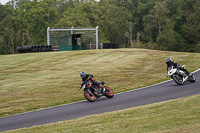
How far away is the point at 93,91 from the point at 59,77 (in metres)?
9.62

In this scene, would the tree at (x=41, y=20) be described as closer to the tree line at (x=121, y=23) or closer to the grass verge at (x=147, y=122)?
the tree line at (x=121, y=23)

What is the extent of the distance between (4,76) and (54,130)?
1910 centimetres

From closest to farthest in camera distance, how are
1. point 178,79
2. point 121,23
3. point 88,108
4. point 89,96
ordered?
point 88,108, point 89,96, point 178,79, point 121,23

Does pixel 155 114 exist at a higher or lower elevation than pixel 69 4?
lower

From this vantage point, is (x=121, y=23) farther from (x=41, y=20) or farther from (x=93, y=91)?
(x=93, y=91)

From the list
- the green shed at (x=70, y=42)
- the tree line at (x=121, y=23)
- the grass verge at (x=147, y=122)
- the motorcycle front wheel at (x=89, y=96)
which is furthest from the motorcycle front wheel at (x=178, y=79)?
the tree line at (x=121, y=23)

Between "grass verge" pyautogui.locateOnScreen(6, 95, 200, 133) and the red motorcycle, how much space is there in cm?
460

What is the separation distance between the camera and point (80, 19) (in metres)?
87.9

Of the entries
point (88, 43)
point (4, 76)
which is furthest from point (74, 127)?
point (88, 43)

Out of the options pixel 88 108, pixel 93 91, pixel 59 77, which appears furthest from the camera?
pixel 59 77

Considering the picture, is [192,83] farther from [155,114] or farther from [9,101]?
[9,101]

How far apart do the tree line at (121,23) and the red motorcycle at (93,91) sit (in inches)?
2274

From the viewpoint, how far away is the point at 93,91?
613 inches

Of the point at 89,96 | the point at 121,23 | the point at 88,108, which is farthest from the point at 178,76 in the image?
the point at 121,23
